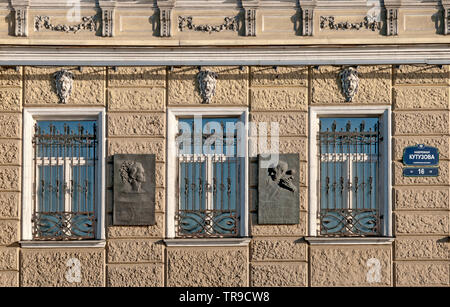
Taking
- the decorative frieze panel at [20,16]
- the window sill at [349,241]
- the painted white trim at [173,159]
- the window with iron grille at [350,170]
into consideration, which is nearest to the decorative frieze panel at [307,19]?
the window with iron grille at [350,170]

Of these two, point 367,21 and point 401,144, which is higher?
point 367,21

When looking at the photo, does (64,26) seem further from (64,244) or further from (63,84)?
(64,244)

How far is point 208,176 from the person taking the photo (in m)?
12.7

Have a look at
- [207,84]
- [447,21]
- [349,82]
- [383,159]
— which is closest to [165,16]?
[207,84]

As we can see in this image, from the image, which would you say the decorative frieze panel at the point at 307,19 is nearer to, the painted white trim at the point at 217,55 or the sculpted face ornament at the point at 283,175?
the painted white trim at the point at 217,55

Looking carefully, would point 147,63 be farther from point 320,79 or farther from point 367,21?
point 367,21

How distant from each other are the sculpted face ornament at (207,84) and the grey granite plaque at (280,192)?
1.25m

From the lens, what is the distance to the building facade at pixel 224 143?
12.4 meters

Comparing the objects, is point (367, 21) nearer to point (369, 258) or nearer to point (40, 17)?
point (369, 258)

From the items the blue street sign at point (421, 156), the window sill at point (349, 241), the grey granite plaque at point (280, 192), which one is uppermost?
the blue street sign at point (421, 156)

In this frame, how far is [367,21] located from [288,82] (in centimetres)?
154

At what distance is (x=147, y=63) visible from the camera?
1246cm

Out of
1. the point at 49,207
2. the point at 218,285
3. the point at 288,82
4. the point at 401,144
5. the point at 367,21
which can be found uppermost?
the point at 367,21

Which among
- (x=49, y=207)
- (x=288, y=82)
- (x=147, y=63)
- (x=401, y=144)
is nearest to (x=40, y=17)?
(x=147, y=63)
